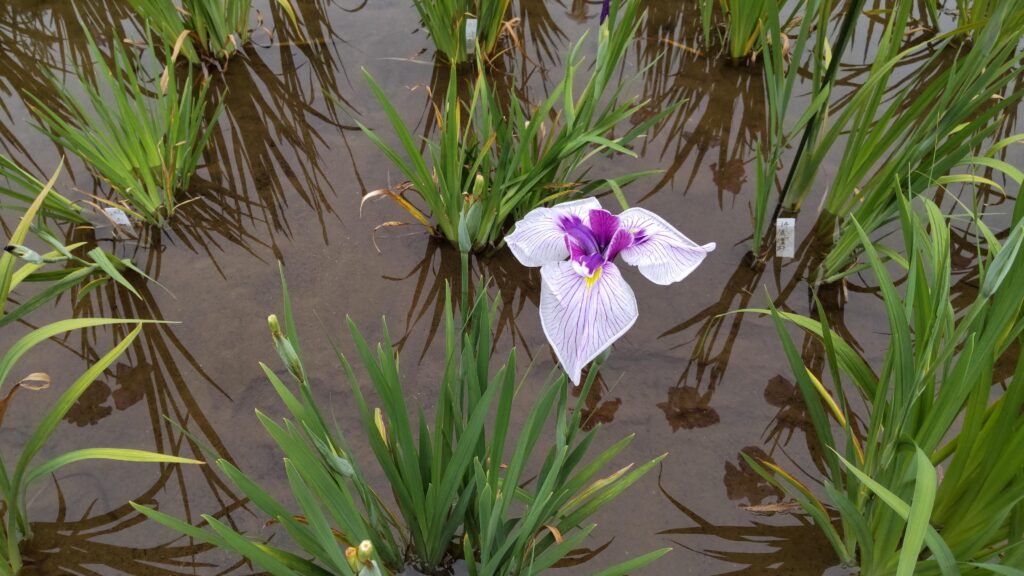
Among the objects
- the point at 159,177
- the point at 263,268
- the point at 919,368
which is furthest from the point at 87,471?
the point at 919,368

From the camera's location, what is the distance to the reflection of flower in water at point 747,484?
1636mm

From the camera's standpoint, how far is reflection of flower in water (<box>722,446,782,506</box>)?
1636mm

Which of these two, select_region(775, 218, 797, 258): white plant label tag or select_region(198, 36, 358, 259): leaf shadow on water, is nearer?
select_region(775, 218, 797, 258): white plant label tag

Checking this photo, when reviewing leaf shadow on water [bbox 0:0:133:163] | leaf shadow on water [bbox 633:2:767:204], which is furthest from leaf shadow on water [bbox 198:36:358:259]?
leaf shadow on water [bbox 633:2:767:204]

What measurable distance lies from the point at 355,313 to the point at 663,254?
1.14 metres

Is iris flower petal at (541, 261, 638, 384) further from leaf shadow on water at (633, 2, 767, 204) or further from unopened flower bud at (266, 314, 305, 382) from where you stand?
leaf shadow on water at (633, 2, 767, 204)

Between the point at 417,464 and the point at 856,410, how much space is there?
1173mm

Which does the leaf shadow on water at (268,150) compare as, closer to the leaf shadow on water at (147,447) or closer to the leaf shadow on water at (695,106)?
the leaf shadow on water at (147,447)

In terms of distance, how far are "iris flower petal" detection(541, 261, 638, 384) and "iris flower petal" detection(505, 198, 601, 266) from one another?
9cm

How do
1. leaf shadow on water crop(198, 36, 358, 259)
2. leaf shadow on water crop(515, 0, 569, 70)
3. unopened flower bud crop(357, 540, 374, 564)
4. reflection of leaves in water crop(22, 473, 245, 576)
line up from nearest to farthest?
1. unopened flower bud crop(357, 540, 374, 564)
2. reflection of leaves in water crop(22, 473, 245, 576)
3. leaf shadow on water crop(198, 36, 358, 259)
4. leaf shadow on water crop(515, 0, 569, 70)

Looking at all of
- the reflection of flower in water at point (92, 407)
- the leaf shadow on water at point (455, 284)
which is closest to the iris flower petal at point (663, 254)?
the leaf shadow on water at point (455, 284)

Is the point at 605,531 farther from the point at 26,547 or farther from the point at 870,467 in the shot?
the point at 26,547

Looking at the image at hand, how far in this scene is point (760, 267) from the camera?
6.95 ft

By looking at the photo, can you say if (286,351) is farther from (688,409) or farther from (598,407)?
(688,409)
